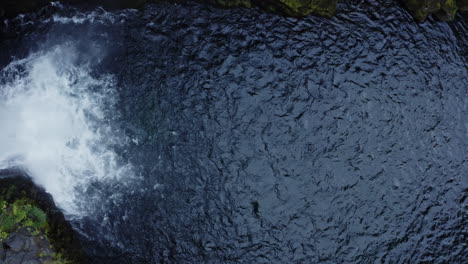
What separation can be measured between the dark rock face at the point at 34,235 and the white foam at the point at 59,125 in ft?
1.33

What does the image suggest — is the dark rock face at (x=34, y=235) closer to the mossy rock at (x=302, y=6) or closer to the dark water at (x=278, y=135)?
the dark water at (x=278, y=135)

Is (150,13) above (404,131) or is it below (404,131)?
above

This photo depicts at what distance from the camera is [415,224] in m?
18.4

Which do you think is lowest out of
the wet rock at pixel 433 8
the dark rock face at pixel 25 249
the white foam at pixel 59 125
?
the dark rock face at pixel 25 249

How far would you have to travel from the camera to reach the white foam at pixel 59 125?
16.6 m

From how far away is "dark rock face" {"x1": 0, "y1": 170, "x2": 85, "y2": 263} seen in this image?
14797 mm

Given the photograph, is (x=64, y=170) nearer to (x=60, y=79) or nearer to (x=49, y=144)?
(x=49, y=144)

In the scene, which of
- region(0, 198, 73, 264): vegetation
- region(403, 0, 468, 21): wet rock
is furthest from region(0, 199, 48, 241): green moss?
region(403, 0, 468, 21): wet rock

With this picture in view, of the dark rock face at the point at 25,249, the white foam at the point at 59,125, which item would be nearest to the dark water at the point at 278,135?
the white foam at the point at 59,125

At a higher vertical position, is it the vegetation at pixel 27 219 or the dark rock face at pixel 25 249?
the vegetation at pixel 27 219

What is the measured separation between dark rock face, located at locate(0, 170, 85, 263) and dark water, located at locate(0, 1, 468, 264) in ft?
2.14

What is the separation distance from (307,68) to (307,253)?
9.63 m

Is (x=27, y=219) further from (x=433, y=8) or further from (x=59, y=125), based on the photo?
(x=433, y=8)

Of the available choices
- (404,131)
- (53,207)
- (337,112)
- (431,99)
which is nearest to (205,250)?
(53,207)
